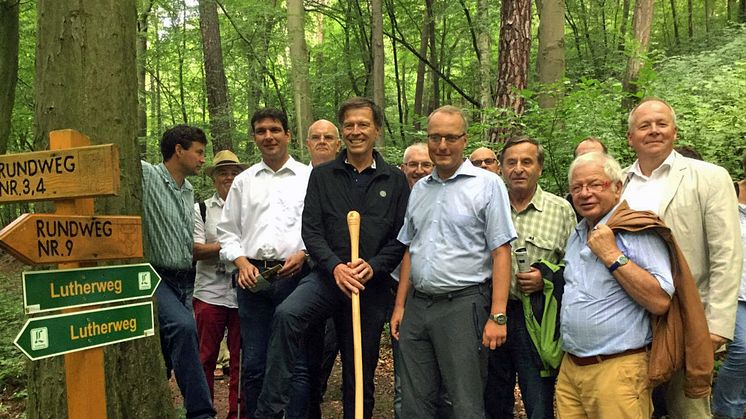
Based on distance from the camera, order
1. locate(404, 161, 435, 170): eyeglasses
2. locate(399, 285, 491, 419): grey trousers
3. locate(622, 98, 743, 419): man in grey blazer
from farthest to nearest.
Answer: locate(404, 161, 435, 170): eyeglasses, locate(399, 285, 491, 419): grey trousers, locate(622, 98, 743, 419): man in grey blazer

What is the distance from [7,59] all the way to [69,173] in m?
7.08

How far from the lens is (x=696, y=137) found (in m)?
6.42

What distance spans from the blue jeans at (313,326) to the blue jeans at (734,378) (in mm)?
2452

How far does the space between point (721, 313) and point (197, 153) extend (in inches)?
156

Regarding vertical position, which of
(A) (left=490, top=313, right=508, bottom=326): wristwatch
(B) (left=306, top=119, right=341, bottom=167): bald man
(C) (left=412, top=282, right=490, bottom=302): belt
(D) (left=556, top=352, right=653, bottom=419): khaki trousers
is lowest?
(D) (left=556, top=352, right=653, bottom=419): khaki trousers

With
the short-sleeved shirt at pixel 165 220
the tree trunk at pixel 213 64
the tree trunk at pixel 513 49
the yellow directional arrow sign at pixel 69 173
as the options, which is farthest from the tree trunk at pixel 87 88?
the tree trunk at pixel 213 64

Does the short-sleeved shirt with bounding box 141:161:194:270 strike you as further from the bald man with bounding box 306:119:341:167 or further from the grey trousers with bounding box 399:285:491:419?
the grey trousers with bounding box 399:285:491:419

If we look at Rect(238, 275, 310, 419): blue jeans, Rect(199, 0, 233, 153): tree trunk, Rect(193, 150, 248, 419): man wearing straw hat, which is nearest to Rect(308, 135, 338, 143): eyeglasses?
Rect(193, 150, 248, 419): man wearing straw hat

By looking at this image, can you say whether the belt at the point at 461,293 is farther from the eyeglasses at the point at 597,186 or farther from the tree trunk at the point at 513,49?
the tree trunk at the point at 513,49

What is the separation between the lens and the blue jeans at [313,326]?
12.3 ft

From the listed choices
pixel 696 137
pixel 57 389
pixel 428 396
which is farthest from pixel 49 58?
pixel 696 137

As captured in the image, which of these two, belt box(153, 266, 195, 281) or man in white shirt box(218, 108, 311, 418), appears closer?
man in white shirt box(218, 108, 311, 418)

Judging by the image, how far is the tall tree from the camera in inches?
465

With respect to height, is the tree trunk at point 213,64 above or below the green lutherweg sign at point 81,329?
above
